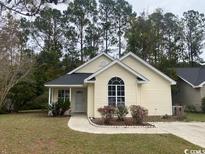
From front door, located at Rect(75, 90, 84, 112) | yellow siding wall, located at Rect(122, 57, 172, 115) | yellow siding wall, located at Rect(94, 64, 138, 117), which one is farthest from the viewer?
front door, located at Rect(75, 90, 84, 112)

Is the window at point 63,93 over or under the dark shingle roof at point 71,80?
under

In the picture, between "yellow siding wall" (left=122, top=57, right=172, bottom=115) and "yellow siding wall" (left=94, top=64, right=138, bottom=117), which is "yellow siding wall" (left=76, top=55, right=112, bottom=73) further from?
"yellow siding wall" (left=94, top=64, right=138, bottom=117)

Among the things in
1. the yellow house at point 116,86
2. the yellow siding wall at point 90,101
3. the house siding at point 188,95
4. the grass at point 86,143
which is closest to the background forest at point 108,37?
the house siding at point 188,95

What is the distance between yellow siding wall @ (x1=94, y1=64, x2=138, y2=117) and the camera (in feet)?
69.5

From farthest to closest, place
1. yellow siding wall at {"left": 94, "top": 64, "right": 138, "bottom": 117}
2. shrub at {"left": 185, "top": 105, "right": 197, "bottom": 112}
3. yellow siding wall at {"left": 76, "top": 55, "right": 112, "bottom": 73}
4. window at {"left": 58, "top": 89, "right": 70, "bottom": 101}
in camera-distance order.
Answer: shrub at {"left": 185, "top": 105, "right": 197, "bottom": 112} < yellow siding wall at {"left": 76, "top": 55, "right": 112, "bottom": 73} < window at {"left": 58, "top": 89, "right": 70, "bottom": 101} < yellow siding wall at {"left": 94, "top": 64, "right": 138, "bottom": 117}

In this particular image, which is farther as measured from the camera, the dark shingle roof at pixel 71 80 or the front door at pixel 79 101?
the front door at pixel 79 101

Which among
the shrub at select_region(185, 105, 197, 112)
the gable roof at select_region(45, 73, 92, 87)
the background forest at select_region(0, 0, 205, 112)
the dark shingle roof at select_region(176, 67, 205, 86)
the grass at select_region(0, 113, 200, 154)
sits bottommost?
the grass at select_region(0, 113, 200, 154)

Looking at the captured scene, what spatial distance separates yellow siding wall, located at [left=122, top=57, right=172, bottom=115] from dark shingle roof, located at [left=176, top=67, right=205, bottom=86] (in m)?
6.15

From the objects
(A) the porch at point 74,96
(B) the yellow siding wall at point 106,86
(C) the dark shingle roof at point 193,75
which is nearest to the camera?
(B) the yellow siding wall at point 106,86

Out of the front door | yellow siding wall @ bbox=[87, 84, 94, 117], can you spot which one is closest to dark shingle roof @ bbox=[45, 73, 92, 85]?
the front door

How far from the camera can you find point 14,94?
26.8 metres

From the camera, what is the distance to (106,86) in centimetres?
2133

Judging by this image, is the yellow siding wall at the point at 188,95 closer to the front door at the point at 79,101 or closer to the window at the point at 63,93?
the front door at the point at 79,101

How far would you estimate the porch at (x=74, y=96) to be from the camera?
2492cm
